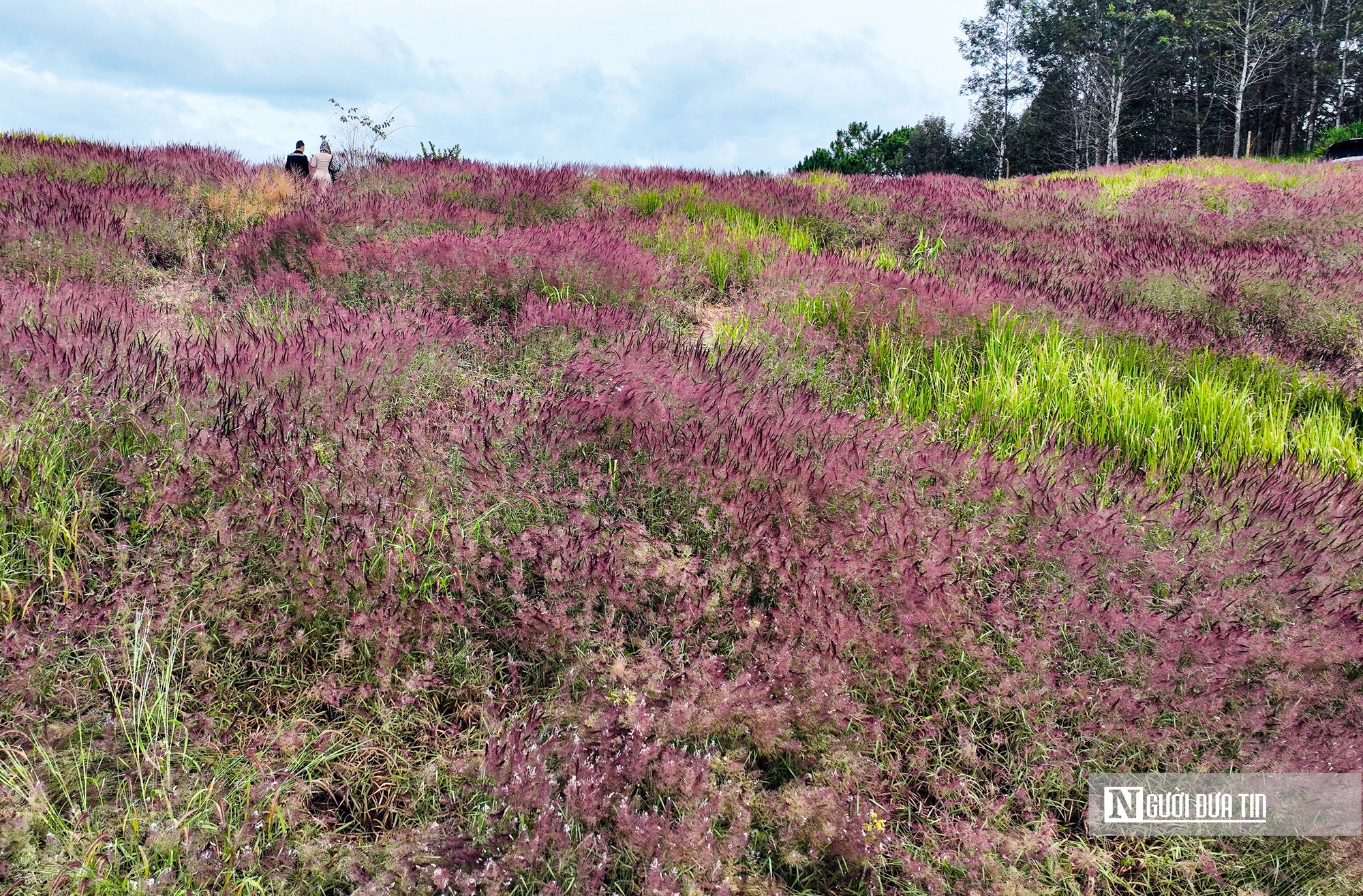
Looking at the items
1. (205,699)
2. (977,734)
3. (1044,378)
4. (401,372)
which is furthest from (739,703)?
(1044,378)

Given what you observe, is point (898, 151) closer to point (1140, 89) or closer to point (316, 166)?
point (1140, 89)

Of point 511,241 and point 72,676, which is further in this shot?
point 511,241

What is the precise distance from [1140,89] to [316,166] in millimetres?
41661

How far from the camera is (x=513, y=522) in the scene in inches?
104

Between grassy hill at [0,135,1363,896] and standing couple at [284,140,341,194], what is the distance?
19.8ft

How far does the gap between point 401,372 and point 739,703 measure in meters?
2.24

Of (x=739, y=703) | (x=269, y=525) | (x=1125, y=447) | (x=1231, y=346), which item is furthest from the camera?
(x=1231, y=346)

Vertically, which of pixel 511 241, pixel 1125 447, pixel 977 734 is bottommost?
pixel 977 734

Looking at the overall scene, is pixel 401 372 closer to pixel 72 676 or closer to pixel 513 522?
pixel 513 522

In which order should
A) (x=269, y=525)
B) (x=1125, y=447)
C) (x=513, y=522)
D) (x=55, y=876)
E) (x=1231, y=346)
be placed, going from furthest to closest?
(x=1231, y=346) < (x=1125, y=447) < (x=513, y=522) < (x=269, y=525) < (x=55, y=876)

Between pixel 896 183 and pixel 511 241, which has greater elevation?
pixel 896 183

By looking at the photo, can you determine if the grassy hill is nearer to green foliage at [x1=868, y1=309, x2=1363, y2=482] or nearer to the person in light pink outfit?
green foliage at [x1=868, y1=309, x2=1363, y2=482]

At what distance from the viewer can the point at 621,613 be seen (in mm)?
2426

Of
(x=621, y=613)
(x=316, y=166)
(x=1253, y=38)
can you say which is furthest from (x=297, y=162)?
(x=1253, y=38)
